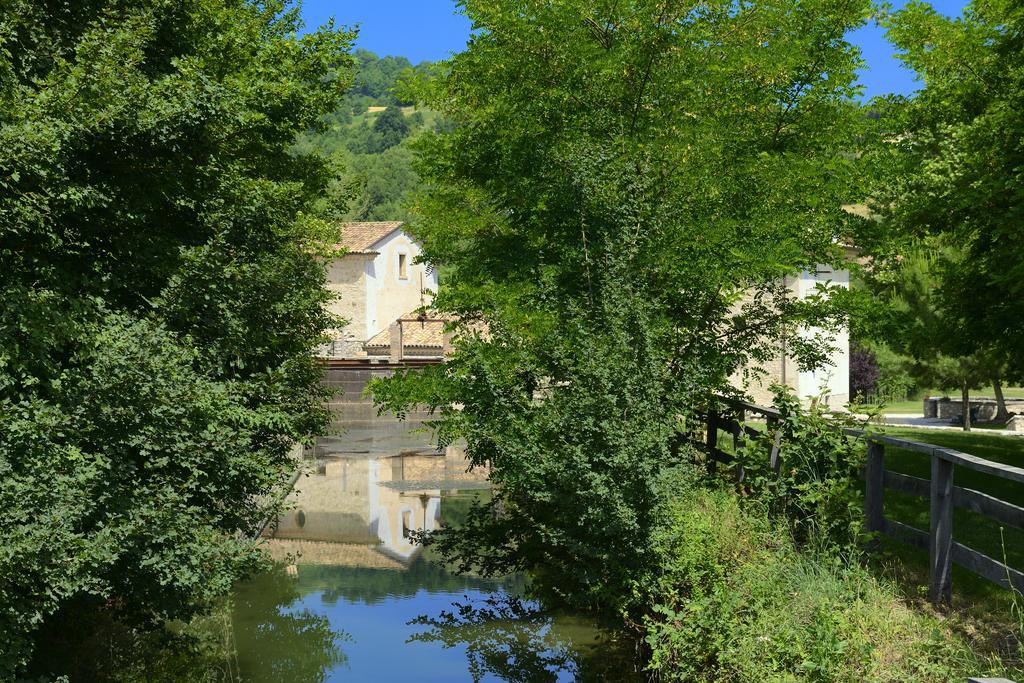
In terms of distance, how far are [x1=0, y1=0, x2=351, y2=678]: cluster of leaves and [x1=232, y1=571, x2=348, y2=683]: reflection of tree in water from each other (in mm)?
2102

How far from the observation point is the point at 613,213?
1217cm

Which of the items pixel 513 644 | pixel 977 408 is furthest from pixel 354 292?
pixel 513 644

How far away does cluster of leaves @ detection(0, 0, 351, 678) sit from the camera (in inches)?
323

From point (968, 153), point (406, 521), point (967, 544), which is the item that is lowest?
point (406, 521)

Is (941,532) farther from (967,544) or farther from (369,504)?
(369,504)

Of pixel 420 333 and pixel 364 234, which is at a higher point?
pixel 364 234

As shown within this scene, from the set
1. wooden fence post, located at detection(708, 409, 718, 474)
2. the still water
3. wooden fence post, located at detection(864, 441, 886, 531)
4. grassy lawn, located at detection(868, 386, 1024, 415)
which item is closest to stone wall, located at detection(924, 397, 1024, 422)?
grassy lawn, located at detection(868, 386, 1024, 415)

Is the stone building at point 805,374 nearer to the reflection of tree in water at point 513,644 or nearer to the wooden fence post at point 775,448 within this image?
the reflection of tree in water at point 513,644

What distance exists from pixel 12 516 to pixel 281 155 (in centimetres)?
1244

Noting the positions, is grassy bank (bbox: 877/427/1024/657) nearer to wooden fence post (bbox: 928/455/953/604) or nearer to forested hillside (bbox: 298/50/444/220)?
wooden fence post (bbox: 928/455/953/604)

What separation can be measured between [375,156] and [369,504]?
11701cm

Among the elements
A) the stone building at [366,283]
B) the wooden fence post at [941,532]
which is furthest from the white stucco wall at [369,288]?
the wooden fence post at [941,532]

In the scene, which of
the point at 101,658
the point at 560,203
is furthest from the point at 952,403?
the point at 101,658

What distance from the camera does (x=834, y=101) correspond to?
571 inches
